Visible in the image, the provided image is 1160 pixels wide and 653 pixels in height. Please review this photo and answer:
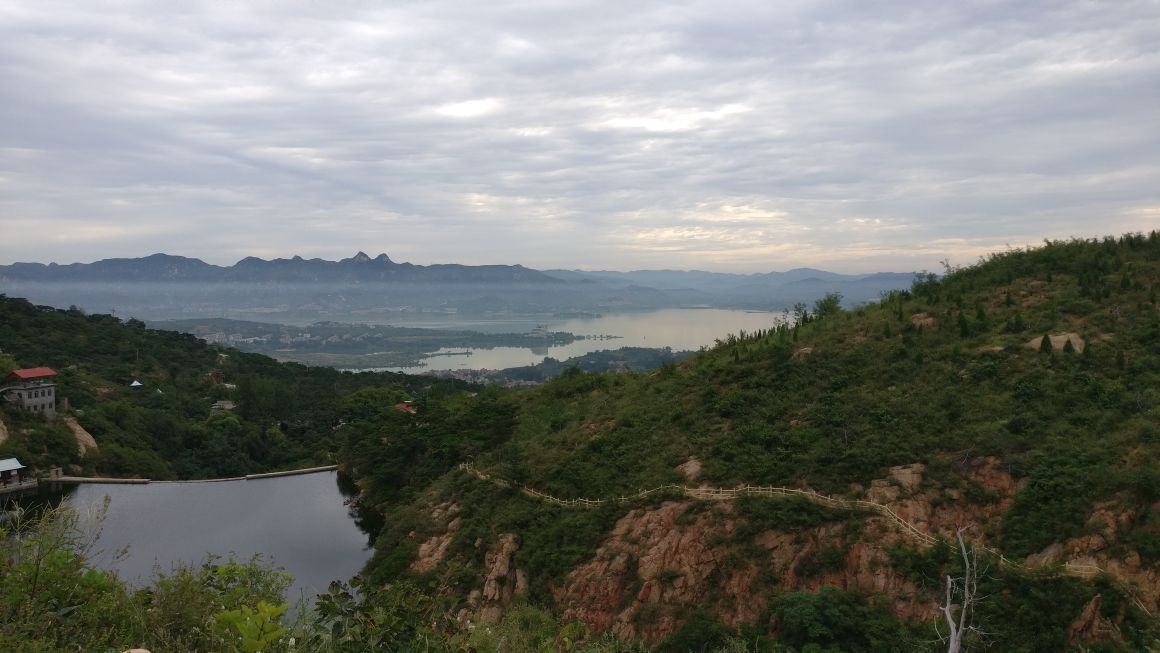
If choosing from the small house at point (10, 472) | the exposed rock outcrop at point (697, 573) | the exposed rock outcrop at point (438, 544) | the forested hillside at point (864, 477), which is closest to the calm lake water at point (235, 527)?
the small house at point (10, 472)

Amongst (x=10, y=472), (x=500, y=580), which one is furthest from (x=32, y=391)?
(x=500, y=580)

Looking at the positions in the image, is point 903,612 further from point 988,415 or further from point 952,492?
point 988,415

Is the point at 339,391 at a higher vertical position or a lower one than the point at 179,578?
lower

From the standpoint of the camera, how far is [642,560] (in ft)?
41.2

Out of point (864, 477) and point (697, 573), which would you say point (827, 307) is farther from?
point (697, 573)

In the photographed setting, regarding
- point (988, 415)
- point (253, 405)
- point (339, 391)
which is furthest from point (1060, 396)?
point (339, 391)

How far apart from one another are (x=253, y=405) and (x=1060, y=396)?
3812 cm

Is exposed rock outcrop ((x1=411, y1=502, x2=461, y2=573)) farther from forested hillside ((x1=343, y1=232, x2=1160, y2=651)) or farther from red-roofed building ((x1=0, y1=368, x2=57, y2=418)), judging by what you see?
red-roofed building ((x1=0, y1=368, x2=57, y2=418))

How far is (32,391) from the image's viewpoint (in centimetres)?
2806

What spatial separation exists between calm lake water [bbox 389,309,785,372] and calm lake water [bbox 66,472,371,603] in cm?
4271

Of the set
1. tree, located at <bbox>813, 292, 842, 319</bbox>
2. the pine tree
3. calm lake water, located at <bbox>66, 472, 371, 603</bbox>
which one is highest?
tree, located at <bbox>813, 292, 842, 319</bbox>

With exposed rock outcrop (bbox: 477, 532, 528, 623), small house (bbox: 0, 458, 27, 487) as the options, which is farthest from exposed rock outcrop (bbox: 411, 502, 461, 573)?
small house (bbox: 0, 458, 27, 487)

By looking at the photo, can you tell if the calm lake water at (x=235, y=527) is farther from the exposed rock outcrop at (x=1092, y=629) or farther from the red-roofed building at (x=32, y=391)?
the exposed rock outcrop at (x=1092, y=629)

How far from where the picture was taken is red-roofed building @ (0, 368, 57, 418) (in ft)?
90.8
